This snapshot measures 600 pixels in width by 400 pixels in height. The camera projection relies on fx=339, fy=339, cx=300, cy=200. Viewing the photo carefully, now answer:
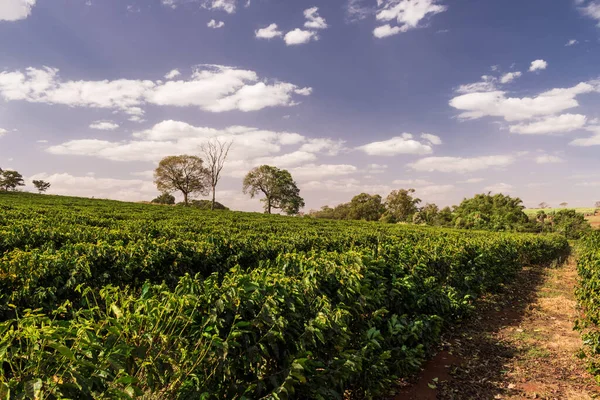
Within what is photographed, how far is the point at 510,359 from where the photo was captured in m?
6.03

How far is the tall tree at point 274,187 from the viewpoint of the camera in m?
64.3

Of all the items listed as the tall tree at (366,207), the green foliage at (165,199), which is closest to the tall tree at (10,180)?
the green foliage at (165,199)

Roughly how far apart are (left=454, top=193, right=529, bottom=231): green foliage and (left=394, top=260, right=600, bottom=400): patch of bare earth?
4556 centimetres

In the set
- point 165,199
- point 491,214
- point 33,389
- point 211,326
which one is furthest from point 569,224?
point 165,199

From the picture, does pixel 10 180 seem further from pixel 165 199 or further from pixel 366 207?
pixel 366 207

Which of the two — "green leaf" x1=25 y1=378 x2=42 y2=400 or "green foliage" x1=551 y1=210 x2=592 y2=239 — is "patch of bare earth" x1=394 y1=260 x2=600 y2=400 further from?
"green foliage" x1=551 y1=210 x2=592 y2=239

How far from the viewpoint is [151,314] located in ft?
8.04

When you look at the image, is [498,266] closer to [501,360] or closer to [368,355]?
[501,360]

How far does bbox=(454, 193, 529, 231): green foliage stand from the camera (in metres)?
50.4

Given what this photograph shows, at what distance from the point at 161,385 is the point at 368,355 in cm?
272

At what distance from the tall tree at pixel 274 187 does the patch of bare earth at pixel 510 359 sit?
55.6 metres

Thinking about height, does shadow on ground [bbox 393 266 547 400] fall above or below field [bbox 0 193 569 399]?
below

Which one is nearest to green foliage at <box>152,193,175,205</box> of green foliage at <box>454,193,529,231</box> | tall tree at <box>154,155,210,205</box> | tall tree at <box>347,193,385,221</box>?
tall tree at <box>154,155,210,205</box>

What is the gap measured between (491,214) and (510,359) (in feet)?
178
